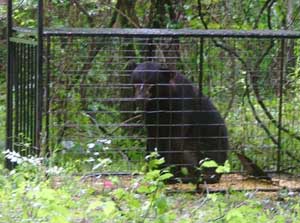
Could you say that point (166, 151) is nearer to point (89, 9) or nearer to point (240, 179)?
point (240, 179)

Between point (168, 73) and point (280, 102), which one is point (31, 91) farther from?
point (280, 102)

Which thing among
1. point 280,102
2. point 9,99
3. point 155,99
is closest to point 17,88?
point 9,99

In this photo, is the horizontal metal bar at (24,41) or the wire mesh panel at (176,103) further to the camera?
the wire mesh panel at (176,103)

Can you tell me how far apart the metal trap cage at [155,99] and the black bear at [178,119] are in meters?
0.01

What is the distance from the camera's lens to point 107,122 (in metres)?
8.98

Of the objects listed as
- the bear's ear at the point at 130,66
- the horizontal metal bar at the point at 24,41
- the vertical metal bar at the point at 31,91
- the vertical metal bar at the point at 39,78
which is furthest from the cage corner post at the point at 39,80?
the bear's ear at the point at 130,66

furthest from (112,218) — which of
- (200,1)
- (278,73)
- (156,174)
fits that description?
(200,1)

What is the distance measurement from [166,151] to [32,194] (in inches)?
129

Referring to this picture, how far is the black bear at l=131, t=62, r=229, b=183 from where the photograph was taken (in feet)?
24.2

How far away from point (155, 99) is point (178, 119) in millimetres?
297

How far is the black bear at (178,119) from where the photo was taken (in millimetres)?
7363

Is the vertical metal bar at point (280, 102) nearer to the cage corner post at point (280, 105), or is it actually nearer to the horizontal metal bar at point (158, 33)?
the cage corner post at point (280, 105)

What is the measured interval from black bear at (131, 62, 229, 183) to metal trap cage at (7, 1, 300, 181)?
0.04 feet

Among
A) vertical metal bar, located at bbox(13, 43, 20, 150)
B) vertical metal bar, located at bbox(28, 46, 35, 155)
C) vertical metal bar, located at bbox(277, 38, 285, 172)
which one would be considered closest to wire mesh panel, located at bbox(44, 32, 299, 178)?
vertical metal bar, located at bbox(277, 38, 285, 172)
